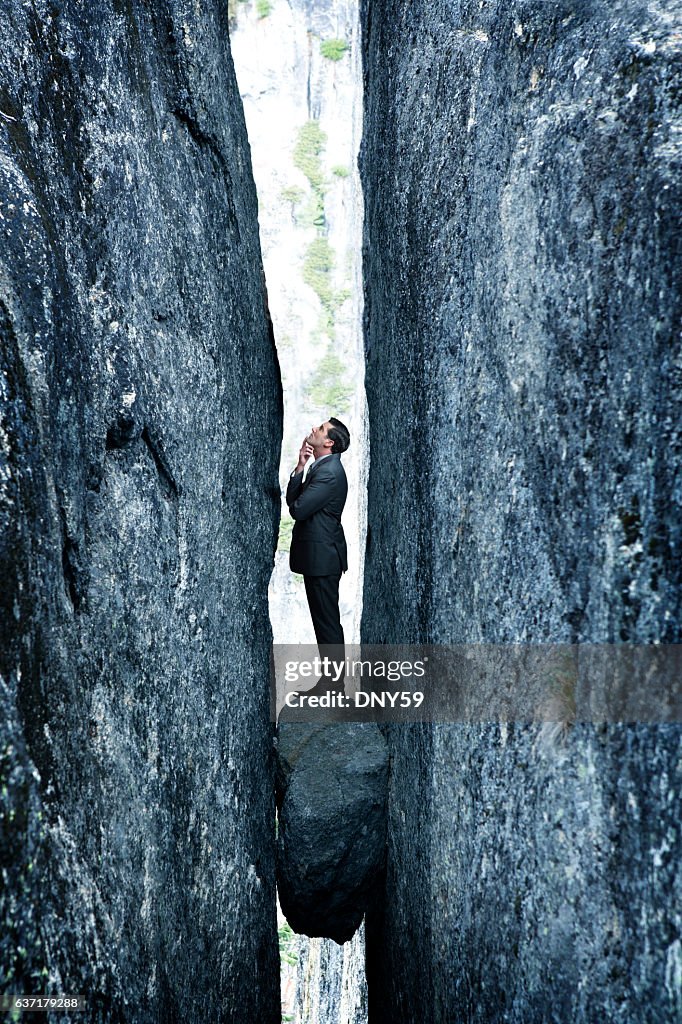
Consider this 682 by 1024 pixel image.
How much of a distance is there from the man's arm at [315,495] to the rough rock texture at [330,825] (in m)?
1.45

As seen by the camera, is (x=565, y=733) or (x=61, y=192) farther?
(x=61, y=192)

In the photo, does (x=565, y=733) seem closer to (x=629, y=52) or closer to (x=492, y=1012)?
(x=492, y=1012)

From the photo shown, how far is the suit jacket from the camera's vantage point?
6.21m

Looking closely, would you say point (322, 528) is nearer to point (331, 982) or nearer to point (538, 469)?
point (538, 469)

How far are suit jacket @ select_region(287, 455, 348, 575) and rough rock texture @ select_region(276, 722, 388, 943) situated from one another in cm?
112

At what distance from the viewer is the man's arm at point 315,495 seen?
6.20 m

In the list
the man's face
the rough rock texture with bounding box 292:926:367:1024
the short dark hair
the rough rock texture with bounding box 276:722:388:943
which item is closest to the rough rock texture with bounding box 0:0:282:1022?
the rough rock texture with bounding box 276:722:388:943

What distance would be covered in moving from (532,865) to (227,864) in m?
1.91

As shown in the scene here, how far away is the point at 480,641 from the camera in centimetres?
415

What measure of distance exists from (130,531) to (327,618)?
95.3 inches

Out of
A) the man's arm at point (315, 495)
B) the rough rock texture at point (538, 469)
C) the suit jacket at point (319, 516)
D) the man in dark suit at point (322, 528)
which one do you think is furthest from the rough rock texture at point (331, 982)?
the man's arm at point (315, 495)

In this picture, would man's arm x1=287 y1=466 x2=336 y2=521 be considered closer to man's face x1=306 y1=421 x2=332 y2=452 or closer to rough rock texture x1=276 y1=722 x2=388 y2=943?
man's face x1=306 y1=421 x2=332 y2=452

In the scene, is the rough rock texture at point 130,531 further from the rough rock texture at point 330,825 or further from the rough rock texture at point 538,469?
the rough rock texture at point 538,469

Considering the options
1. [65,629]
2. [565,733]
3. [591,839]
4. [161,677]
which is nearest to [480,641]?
[565,733]
